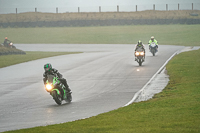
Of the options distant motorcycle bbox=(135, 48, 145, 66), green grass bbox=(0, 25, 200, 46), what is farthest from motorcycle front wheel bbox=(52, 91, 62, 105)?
green grass bbox=(0, 25, 200, 46)

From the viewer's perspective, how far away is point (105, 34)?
7212 cm

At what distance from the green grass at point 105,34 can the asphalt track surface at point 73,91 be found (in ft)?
120

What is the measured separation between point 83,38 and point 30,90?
50.5 meters

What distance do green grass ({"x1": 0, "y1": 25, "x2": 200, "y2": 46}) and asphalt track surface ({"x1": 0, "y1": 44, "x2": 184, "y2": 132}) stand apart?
120ft

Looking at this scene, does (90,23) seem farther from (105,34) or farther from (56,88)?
(56,88)

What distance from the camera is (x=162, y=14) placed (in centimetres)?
8125

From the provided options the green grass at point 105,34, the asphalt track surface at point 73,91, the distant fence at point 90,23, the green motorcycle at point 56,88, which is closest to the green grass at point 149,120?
the asphalt track surface at point 73,91

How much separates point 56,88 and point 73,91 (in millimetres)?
4045

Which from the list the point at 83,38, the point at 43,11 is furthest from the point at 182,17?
the point at 43,11

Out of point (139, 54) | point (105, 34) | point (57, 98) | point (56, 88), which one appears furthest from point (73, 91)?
point (105, 34)

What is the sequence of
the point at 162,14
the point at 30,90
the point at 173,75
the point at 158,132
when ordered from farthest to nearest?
the point at 162,14, the point at 173,75, the point at 30,90, the point at 158,132

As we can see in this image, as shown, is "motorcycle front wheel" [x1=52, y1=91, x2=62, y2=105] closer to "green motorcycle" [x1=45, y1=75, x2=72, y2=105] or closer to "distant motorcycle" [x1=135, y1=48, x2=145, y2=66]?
"green motorcycle" [x1=45, y1=75, x2=72, y2=105]

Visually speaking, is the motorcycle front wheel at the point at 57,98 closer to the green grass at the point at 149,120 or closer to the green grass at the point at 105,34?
the green grass at the point at 149,120

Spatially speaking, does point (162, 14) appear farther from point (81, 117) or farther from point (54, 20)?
point (81, 117)
